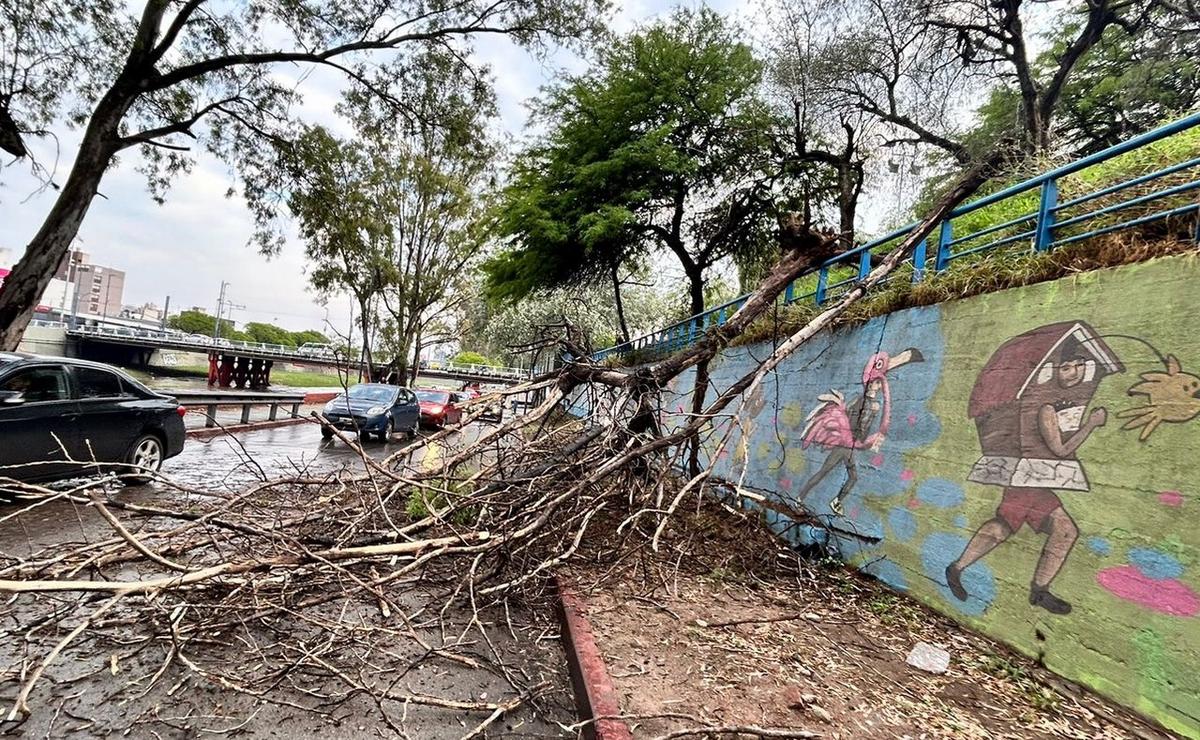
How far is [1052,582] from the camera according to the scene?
3297 mm

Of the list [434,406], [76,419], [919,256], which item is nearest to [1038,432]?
[919,256]

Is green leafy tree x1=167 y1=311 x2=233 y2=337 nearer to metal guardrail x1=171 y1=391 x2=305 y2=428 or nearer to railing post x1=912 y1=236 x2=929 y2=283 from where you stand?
metal guardrail x1=171 y1=391 x2=305 y2=428

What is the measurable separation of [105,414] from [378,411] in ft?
24.7

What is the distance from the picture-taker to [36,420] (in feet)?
18.6

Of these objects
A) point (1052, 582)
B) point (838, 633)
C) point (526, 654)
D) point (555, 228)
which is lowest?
point (526, 654)

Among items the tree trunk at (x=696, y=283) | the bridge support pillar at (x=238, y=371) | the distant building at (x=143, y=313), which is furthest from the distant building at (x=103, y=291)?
the tree trunk at (x=696, y=283)

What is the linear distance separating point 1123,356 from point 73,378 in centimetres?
947

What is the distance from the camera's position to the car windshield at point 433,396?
20859 millimetres

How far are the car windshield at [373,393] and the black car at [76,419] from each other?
7.48 metres

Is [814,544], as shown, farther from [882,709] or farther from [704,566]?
[882,709]

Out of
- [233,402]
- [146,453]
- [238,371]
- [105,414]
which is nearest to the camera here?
[105,414]

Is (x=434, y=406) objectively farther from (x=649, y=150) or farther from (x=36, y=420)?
(x=36, y=420)

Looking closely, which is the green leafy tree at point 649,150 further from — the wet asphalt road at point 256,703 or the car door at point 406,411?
the wet asphalt road at point 256,703

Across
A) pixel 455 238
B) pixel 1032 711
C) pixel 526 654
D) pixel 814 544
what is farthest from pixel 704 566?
pixel 455 238
